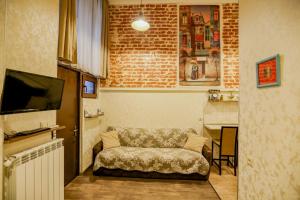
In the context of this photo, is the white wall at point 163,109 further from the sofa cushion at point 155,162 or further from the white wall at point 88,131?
the sofa cushion at point 155,162

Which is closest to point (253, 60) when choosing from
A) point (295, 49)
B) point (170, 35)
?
point (295, 49)

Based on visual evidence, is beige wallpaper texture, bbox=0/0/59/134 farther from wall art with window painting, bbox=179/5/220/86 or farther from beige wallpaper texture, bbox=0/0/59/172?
wall art with window painting, bbox=179/5/220/86

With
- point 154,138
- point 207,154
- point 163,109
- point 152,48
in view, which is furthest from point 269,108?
point 152,48

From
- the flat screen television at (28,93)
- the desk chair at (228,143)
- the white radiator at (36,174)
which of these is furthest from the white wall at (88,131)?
the desk chair at (228,143)

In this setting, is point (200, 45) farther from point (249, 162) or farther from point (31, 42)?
point (31, 42)

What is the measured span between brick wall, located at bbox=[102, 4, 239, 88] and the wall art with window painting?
192 mm

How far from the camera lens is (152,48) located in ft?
14.8

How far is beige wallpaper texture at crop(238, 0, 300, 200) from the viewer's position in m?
1.20

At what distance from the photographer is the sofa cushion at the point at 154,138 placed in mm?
4102

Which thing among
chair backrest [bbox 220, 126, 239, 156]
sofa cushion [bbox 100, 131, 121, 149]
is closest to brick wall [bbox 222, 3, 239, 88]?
chair backrest [bbox 220, 126, 239, 156]

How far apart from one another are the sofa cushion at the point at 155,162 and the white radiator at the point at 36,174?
4.40 ft

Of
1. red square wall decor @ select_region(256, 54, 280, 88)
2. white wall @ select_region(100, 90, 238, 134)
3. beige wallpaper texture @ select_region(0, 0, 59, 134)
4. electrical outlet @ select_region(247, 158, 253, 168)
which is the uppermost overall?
beige wallpaper texture @ select_region(0, 0, 59, 134)

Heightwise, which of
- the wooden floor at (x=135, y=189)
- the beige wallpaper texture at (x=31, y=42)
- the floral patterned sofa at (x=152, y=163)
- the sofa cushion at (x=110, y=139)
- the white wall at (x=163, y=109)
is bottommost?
the wooden floor at (x=135, y=189)

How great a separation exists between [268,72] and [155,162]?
2592 mm
